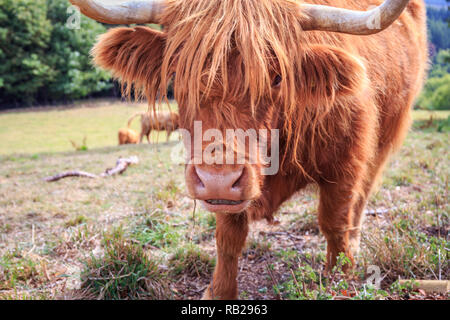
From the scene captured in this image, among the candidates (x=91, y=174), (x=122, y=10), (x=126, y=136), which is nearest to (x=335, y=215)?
(x=122, y=10)

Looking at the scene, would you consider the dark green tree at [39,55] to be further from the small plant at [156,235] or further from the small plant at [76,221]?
the small plant at [156,235]

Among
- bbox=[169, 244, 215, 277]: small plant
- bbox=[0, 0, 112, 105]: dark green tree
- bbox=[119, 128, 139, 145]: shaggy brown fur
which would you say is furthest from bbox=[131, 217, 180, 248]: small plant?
bbox=[119, 128, 139, 145]: shaggy brown fur

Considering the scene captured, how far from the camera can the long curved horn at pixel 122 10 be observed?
176cm

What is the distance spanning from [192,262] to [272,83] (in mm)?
1661

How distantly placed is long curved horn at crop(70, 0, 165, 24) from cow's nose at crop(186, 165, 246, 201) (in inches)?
37.2

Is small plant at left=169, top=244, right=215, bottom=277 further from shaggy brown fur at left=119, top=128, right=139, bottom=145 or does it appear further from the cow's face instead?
shaggy brown fur at left=119, top=128, right=139, bottom=145

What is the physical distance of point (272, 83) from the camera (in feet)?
5.77

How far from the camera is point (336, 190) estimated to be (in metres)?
2.40

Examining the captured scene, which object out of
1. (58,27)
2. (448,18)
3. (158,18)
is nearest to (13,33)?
(58,27)

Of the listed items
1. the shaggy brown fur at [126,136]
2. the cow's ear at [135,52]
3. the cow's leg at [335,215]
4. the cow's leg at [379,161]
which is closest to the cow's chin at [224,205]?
the cow's ear at [135,52]

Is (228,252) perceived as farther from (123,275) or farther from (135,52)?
(135,52)

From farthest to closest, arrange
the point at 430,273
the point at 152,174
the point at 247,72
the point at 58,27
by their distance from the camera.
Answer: the point at 58,27 → the point at 152,174 → the point at 430,273 → the point at 247,72
